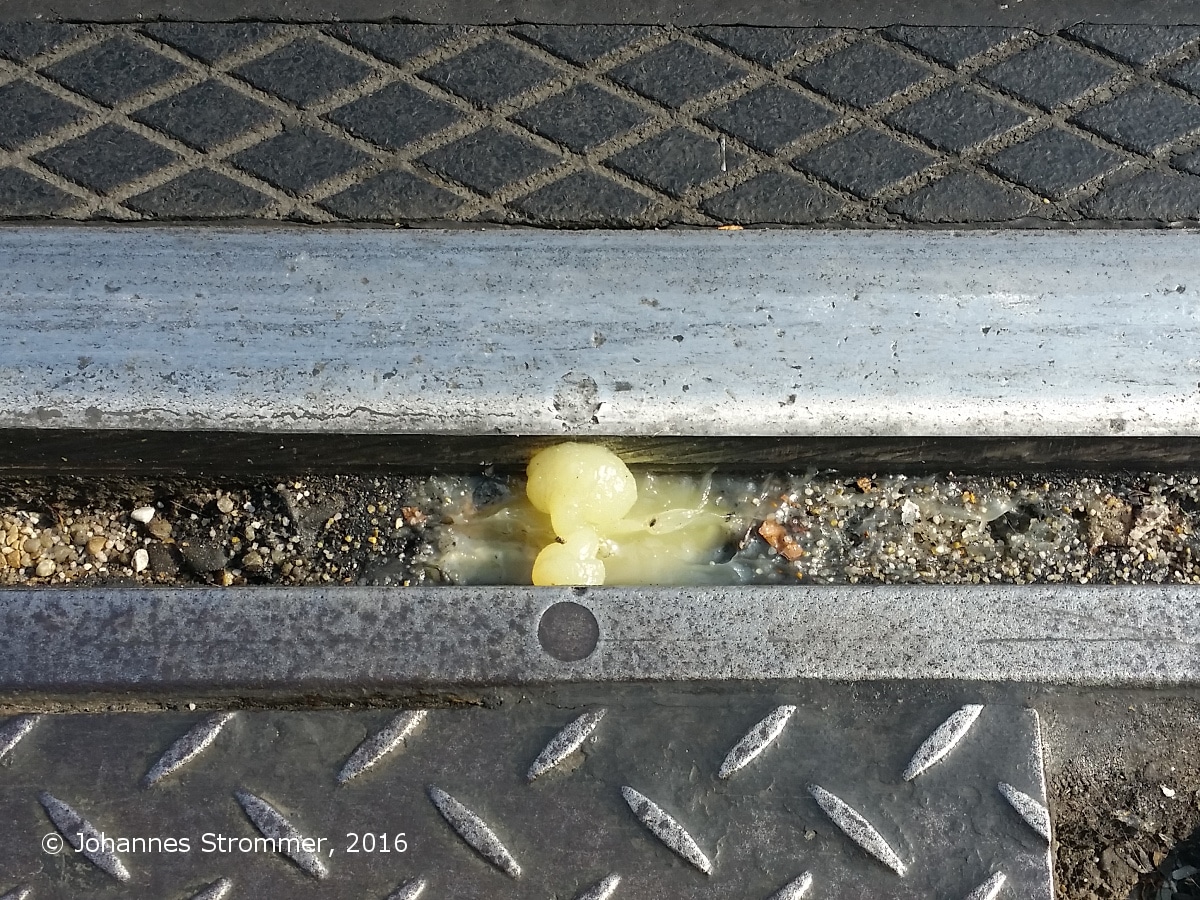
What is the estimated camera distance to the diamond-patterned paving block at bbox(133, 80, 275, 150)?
2.59 meters

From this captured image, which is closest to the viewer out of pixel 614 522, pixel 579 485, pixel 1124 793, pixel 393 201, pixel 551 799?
pixel 551 799

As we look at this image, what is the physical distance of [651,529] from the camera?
252cm

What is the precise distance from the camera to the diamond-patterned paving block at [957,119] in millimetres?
2604

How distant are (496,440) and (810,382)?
798mm

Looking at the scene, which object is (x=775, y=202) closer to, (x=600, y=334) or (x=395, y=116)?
(x=600, y=334)

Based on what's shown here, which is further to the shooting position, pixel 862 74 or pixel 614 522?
pixel 862 74

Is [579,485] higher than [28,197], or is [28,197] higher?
[28,197]

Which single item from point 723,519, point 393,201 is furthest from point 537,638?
point 393,201

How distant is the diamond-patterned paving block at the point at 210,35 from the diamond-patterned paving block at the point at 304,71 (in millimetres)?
74

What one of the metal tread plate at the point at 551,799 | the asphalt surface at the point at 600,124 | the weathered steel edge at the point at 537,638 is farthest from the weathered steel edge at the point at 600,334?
the metal tread plate at the point at 551,799

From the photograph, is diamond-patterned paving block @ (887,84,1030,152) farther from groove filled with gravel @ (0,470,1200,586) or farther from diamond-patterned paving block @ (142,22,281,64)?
diamond-patterned paving block @ (142,22,281,64)

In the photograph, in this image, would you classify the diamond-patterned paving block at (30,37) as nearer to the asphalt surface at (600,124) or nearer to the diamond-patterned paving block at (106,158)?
the asphalt surface at (600,124)

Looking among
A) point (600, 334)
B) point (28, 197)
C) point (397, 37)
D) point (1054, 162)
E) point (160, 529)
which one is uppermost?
point (397, 37)

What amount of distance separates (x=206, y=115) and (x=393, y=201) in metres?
0.61
